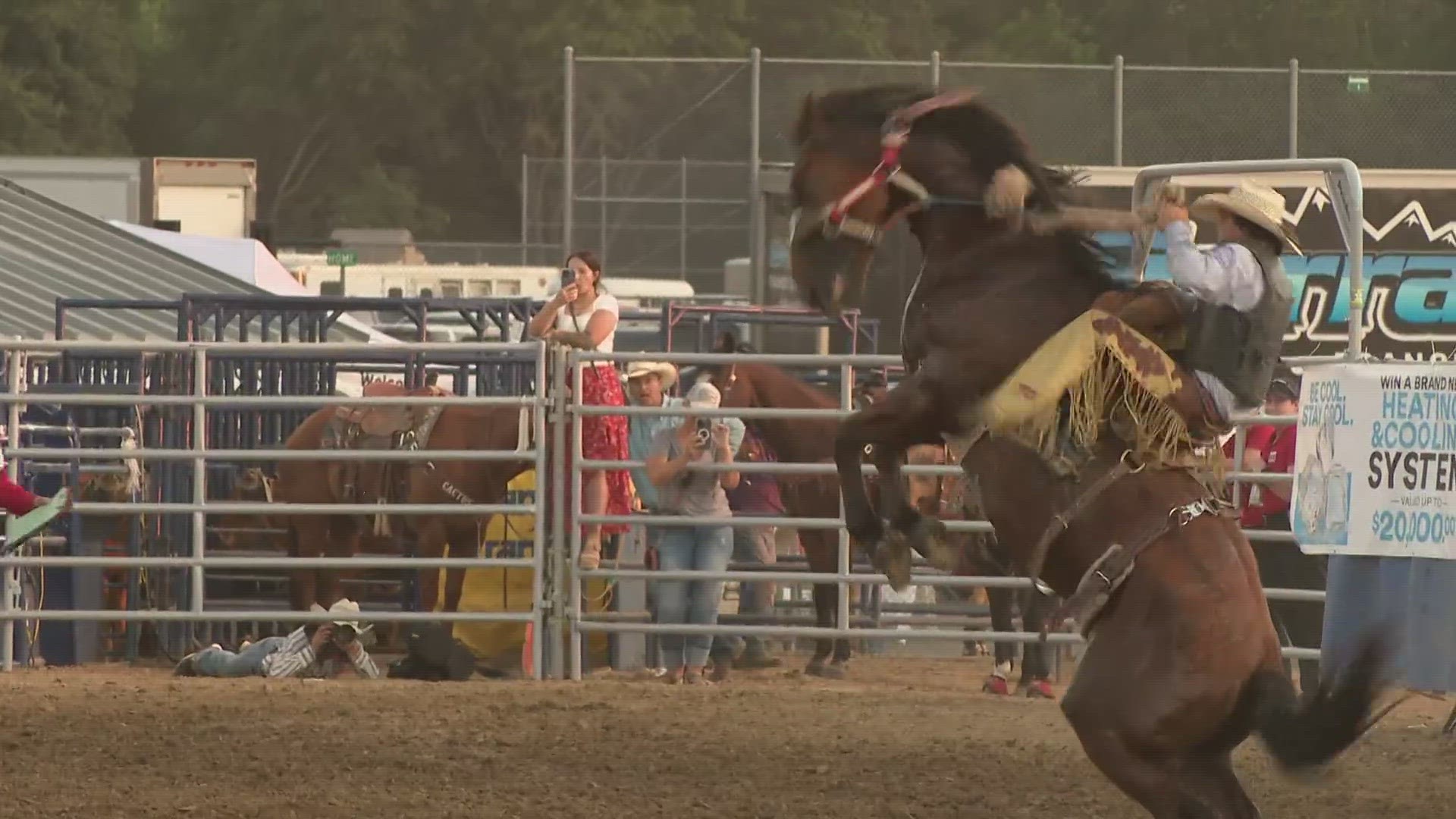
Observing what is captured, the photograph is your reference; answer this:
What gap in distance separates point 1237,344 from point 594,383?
5.80 metres

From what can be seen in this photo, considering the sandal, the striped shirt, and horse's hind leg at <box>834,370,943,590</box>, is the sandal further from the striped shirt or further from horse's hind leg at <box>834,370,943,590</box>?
horse's hind leg at <box>834,370,943,590</box>

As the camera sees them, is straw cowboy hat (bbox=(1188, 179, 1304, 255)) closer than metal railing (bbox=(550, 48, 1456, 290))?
Yes

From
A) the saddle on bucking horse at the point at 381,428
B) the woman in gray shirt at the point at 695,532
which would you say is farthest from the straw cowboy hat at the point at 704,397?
the saddle on bucking horse at the point at 381,428

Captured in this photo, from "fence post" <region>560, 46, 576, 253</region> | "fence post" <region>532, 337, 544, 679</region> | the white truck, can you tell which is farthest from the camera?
the white truck

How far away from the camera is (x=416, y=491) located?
477 inches

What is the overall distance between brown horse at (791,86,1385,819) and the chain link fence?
34.8ft

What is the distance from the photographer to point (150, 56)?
57.8 metres

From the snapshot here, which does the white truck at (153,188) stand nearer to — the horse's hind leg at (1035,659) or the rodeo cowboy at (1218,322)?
the horse's hind leg at (1035,659)

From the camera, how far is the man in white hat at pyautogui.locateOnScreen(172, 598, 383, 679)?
11.3 metres

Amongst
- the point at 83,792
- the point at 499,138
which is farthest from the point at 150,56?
the point at 83,792

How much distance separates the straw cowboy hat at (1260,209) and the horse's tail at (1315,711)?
46.5 inches

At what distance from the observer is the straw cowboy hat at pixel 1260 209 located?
Result: 628cm

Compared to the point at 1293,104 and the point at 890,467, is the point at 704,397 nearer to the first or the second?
the point at 890,467

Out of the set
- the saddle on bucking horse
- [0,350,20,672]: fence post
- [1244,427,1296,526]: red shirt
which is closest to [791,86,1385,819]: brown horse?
[1244,427,1296,526]: red shirt
